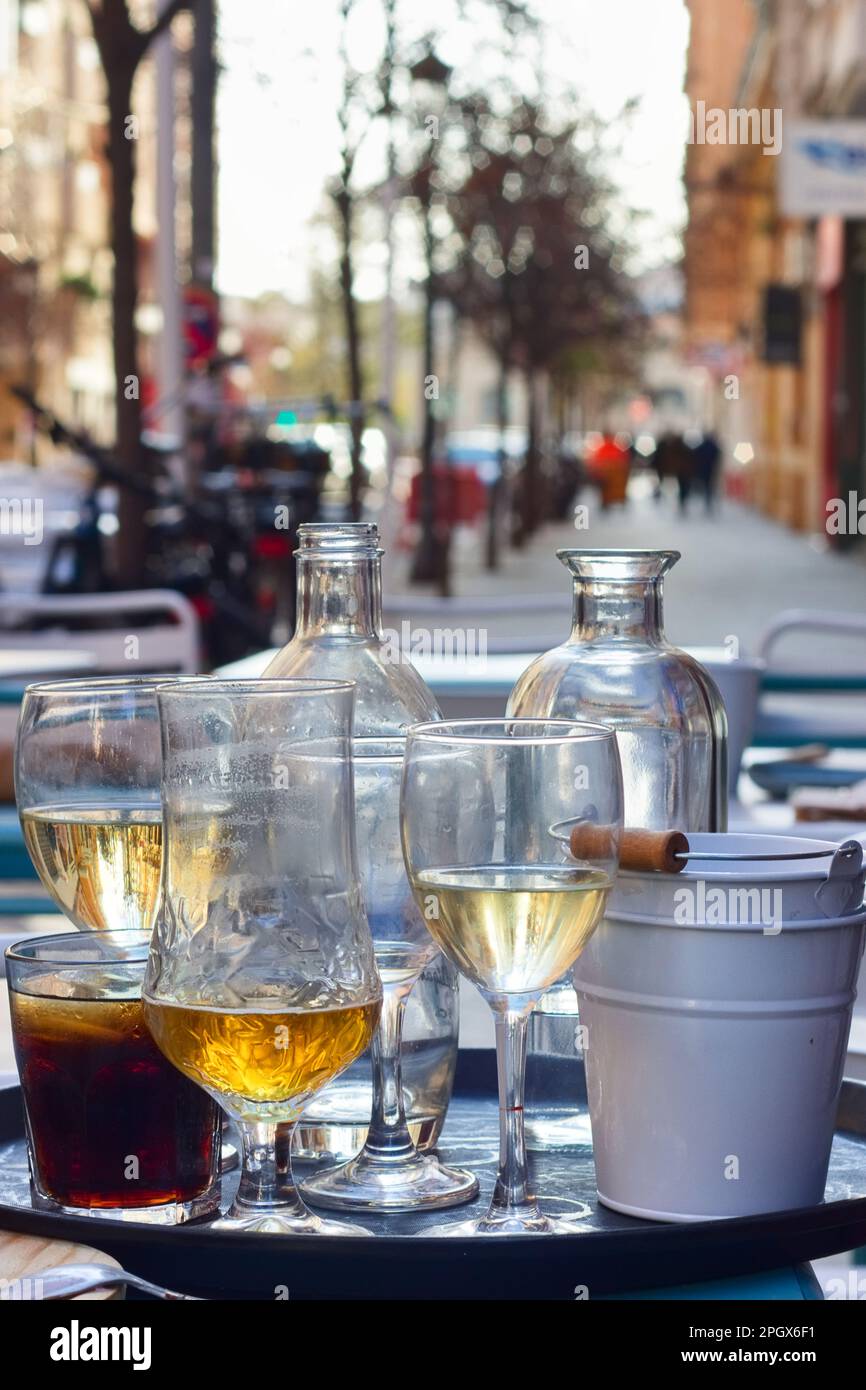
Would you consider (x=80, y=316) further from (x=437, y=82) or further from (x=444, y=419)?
(x=437, y=82)

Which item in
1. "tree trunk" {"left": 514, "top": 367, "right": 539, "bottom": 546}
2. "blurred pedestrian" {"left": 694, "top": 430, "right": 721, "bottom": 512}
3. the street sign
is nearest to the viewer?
"tree trunk" {"left": 514, "top": 367, "right": 539, "bottom": 546}

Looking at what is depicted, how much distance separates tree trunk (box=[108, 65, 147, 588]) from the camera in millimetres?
7410

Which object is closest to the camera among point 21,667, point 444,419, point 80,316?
point 21,667

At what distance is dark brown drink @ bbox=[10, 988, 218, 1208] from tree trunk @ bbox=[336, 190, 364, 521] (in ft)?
36.8

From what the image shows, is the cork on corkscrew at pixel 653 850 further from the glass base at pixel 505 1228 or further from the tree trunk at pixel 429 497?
the tree trunk at pixel 429 497

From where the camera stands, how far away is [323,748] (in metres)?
1.10

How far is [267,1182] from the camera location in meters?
1.15

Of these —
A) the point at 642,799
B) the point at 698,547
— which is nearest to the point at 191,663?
the point at 642,799

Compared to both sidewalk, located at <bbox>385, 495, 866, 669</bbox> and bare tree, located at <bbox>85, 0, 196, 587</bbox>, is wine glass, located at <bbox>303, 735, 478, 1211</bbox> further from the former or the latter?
bare tree, located at <bbox>85, 0, 196, 587</bbox>

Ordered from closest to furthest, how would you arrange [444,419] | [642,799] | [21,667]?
[642,799] → [21,667] → [444,419]

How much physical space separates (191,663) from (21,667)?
68 centimetres

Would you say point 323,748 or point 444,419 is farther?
point 444,419

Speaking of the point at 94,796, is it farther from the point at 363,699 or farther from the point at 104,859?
the point at 363,699

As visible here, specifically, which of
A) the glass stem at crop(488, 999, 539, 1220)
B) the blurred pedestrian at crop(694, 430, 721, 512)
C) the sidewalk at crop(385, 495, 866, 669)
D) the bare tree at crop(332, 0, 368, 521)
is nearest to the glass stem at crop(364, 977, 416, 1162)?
the glass stem at crop(488, 999, 539, 1220)
